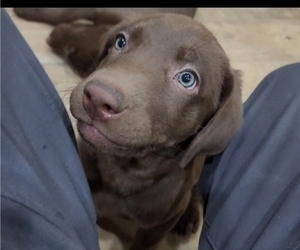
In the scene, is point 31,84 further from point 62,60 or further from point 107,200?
point 62,60

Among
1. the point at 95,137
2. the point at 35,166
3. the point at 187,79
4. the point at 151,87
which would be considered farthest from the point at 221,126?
the point at 35,166

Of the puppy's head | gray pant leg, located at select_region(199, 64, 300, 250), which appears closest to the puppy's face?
the puppy's head

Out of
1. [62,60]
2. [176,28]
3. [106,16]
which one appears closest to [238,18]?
[106,16]

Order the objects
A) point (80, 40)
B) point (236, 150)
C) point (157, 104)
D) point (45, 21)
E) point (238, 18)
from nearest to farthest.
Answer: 1. point (157, 104)
2. point (236, 150)
3. point (80, 40)
4. point (45, 21)
5. point (238, 18)

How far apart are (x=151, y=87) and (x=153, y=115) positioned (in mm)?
70

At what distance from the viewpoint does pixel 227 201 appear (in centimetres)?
144

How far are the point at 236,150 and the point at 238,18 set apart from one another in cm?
133

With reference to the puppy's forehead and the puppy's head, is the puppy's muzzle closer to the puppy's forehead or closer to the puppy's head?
the puppy's head

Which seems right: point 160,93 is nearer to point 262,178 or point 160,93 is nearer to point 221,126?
point 221,126

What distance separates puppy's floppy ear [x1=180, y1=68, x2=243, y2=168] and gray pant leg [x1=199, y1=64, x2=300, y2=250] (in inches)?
4.9

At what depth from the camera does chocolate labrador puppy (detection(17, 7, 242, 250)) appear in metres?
1.12

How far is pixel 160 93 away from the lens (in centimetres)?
123

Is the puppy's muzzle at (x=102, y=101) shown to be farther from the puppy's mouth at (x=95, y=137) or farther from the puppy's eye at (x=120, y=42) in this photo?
the puppy's eye at (x=120, y=42)

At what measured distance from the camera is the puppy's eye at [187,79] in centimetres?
130
